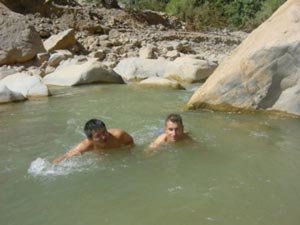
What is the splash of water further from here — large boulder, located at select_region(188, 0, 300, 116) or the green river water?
large boulder, located at select_region(188, 0, 300, 116)

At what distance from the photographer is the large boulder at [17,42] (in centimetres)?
1305

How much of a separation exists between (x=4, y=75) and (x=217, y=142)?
7583 mm

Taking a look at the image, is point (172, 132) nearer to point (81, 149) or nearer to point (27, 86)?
point (81, 149)

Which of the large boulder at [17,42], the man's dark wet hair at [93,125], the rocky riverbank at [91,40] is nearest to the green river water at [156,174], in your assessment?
the man's dark wet hair at [93,125]

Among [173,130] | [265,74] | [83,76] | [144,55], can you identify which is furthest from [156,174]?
[144,55]

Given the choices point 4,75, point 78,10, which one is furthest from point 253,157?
point 78,10

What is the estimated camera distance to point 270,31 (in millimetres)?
7473

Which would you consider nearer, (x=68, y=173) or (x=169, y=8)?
(x=68, y=173)

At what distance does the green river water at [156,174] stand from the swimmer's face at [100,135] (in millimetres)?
191

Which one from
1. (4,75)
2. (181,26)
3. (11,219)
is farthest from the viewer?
(181,26)

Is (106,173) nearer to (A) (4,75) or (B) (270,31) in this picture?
(B) (270,31)

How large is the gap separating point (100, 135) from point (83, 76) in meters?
5.99

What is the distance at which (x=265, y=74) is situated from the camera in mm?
7363

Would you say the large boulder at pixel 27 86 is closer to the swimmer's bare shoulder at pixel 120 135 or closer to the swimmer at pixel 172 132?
the swimmer's bare shoulder at pixel 120 135
